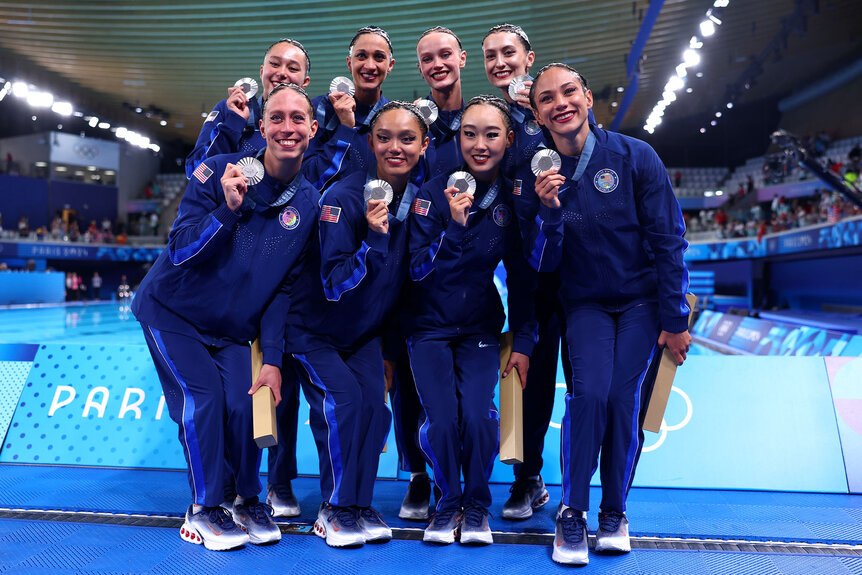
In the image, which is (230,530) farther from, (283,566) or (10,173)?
(10,173)

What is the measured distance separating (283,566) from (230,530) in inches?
14.2

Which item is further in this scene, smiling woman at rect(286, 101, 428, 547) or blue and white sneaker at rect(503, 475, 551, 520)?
blue and white sneaker at rect(503, 475, 551, 520)

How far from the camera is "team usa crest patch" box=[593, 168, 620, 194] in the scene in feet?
9.38

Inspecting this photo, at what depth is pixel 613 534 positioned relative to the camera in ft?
8.70

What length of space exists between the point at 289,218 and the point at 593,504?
7.27 feet

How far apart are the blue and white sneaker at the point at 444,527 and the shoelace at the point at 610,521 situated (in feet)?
2.13

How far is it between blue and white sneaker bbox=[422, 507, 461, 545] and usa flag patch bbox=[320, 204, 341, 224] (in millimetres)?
1459

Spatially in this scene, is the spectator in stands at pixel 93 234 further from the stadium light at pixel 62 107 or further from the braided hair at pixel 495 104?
the braided hair at pixel 495 104

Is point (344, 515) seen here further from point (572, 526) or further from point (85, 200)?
point (85, 200)

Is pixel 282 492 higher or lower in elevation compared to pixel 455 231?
lower

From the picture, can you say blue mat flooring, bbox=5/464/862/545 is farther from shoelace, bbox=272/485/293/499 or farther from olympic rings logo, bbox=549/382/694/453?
olympic rings logo, bbox=549/382/694/453

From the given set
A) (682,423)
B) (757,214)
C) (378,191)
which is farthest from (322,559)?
(757,214)

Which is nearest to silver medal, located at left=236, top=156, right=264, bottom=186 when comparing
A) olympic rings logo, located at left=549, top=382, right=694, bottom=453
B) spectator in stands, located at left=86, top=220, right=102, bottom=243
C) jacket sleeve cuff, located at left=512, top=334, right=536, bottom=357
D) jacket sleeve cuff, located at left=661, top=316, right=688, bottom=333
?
jacket sleeve cuff, located at left=512, top=334, right=536, bottom=357

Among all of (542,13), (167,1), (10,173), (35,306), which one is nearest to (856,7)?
(542,13)
